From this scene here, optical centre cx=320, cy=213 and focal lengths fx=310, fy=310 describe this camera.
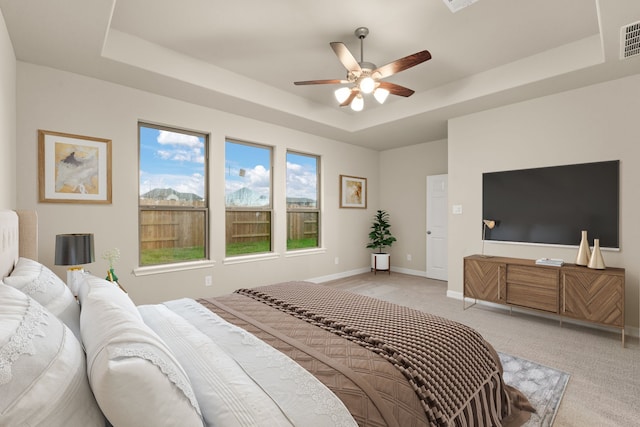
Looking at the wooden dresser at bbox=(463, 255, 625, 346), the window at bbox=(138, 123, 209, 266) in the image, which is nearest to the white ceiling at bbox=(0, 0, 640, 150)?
the window at bbox=(138, 123, 209, 266)

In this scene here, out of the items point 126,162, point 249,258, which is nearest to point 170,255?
point 249,258

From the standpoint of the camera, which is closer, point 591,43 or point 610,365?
point 610,365

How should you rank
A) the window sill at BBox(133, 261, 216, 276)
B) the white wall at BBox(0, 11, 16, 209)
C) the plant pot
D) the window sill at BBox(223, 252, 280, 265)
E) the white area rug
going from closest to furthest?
the white area rug < the white wall at BBox(0, 11, 16, 209) < the window sill at BBox(133, 261, 216, 276) < the window sill at BBox(223, 252, 280, 265) < the plant pot

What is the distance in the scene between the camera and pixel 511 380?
2.26 metres

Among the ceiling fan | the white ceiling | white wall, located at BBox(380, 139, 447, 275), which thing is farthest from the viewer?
white wall, located at BBox(380, 139, 447, 275)

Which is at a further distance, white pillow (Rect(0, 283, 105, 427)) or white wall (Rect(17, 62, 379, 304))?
white wall (Rect(17, 62, 379, 304))

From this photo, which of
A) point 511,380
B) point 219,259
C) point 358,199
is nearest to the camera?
point 511,380

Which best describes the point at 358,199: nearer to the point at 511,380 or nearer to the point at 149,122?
the point at 149,122

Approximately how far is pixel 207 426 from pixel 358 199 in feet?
17.7

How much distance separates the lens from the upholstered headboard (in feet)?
5.17

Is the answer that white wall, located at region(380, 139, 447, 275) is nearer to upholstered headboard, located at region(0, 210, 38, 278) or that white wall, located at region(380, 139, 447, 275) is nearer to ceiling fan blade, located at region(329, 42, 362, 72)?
ceiling fan blade, located at region(329, 42, 362, 72)

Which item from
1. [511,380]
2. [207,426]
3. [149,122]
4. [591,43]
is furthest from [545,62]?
[149,122]

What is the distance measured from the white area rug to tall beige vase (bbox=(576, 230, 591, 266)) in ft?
4.53

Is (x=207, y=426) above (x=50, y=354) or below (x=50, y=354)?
below
